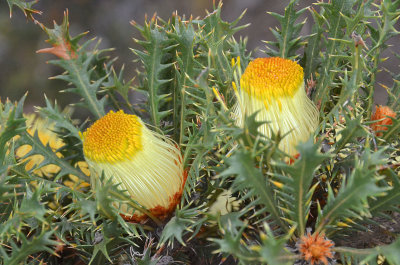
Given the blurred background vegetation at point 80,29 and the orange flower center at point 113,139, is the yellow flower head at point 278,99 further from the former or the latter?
the blurred background vegetation at point 80,29

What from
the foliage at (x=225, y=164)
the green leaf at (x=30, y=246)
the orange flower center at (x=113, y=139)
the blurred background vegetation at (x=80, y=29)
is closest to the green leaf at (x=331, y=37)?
the foliage at (x=225, y=164)

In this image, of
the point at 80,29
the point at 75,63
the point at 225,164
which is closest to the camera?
the point at 225,164

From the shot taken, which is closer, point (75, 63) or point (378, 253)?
point (378, 253)

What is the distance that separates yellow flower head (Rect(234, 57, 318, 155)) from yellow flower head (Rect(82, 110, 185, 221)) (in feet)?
0.47

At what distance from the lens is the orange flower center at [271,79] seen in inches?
24.1

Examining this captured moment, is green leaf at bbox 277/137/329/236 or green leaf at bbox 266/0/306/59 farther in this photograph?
green leaf at bbox 266/0/306/59

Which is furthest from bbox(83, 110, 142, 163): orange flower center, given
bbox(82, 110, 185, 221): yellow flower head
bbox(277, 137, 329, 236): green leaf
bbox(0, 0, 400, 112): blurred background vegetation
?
bbox(0, 0, 400, 112): blurred background vegetation

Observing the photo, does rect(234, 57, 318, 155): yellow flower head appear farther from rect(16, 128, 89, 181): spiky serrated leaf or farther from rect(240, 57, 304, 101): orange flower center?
rect(16, 128, 89, 181): spiky serrated leaf

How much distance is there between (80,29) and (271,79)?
147 cm

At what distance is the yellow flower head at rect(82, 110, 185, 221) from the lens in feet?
2.09

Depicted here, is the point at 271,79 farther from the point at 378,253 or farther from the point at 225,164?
the point at 378,253

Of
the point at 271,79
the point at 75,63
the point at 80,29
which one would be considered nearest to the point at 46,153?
the point at 75,63

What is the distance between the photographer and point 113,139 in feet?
2.08

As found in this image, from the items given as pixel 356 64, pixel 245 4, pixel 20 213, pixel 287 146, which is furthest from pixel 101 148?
pixel 245 4
